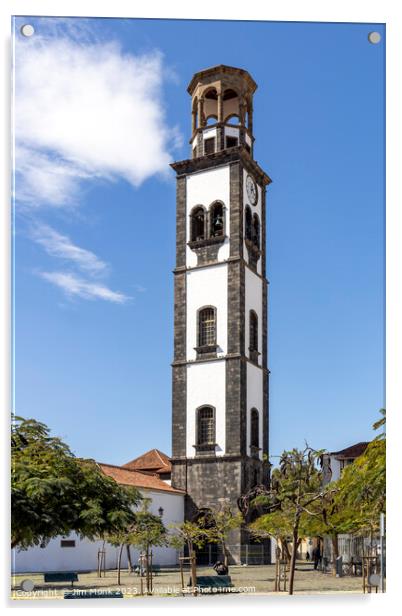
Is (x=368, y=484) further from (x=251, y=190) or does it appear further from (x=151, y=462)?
(x=251, y=190)

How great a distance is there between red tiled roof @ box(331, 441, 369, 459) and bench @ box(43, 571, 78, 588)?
4568mm

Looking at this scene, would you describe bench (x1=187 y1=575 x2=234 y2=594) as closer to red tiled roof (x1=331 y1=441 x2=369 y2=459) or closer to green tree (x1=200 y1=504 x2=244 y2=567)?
red tiled roof (x1=331 y1=441 x2=369 y2=459)

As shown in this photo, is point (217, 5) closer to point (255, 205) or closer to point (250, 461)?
point (255, 205)

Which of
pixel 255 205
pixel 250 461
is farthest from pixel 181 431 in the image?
pixel 255 205

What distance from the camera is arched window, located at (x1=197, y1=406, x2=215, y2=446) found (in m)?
23.6

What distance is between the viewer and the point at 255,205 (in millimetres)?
21594

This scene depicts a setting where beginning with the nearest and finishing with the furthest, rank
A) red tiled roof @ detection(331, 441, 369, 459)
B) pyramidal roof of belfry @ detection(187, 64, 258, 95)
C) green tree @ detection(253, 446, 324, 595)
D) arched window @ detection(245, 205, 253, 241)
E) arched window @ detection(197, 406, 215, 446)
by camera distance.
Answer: pyramidal roof of belfry @ detection(187, 64, 258, 95), red tiled roof @ detection(331, 441, 369, 459), green tree @ detection(253, 446, 324, 595), arched window @ detection(245, 205, 253, 241), arched window @ detection(197, 406, 215, 446)

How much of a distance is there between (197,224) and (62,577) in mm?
10469

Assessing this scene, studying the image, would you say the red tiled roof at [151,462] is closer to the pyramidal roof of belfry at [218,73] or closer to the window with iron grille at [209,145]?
the pyramidal roof of belfry at [218,73]

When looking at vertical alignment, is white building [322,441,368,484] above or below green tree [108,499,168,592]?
above

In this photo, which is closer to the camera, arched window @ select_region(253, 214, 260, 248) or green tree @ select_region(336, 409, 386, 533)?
green tree @ select_region(336, 409, 386, 533)

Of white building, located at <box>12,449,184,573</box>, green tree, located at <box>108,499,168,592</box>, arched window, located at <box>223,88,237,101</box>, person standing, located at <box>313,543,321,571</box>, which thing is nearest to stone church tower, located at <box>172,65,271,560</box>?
arched window, located at <box>223,88,237,101</box>

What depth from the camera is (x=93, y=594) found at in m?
12.8

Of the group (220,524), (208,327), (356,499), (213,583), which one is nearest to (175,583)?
(213,583)
